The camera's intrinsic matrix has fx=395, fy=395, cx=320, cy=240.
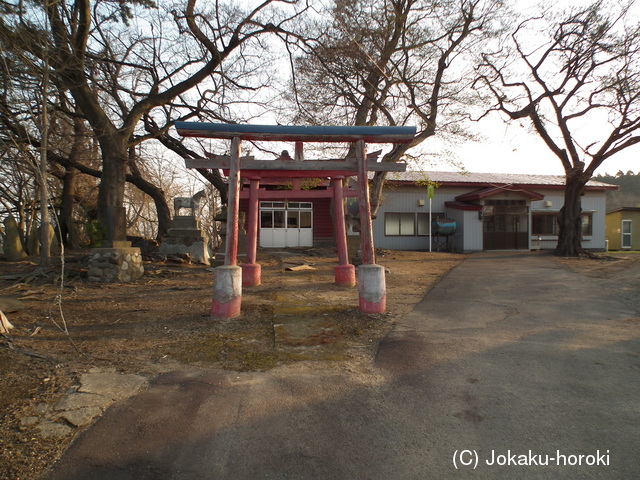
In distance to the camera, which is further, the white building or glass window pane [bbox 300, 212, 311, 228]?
glass window pane [bbox 300, 212, 311, 228]

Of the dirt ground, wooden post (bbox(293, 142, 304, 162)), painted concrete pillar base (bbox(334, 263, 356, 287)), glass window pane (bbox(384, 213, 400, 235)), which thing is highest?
wooden post (bbox(293, 142, 304, 162))

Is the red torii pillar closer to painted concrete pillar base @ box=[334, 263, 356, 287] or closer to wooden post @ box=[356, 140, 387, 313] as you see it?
wooden post @ box=[356, 140, 387, 313]

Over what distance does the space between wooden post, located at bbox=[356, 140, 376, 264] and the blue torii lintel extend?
9.0 inches

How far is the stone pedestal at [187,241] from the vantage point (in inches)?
473

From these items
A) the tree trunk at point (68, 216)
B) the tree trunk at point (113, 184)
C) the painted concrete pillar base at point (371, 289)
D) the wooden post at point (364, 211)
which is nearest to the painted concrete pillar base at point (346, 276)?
the wooden post at point (364, 211)

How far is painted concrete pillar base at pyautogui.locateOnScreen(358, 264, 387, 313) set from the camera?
6.02 meters

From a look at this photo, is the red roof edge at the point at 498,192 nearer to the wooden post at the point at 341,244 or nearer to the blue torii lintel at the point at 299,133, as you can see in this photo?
the wooden post at the point at 341,244

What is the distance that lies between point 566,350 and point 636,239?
26.8m

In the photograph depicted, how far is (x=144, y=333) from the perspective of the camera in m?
5.14

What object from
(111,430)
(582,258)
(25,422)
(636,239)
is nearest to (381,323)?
(111,430)

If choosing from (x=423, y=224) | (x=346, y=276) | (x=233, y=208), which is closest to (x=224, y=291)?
(x=233, y=208)

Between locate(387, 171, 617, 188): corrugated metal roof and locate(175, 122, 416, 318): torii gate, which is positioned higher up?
locate(387, 171, 617, 188): corrugated metal roof

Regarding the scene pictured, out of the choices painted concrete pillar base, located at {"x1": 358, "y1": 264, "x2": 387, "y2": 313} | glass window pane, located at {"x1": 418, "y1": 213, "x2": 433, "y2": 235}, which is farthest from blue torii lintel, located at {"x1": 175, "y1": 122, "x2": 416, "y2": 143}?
glass window pane, located at {"x1": 418, "y1": 213, "x2": 433, "y2": 235}

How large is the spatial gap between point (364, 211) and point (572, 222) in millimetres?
13294
